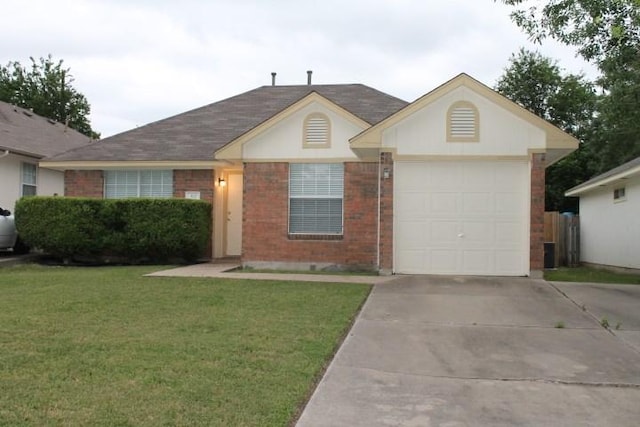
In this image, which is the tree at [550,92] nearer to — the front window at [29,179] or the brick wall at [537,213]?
the brick wall at [537,213]

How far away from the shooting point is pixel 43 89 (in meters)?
40.8

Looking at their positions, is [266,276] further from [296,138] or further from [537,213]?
[537,213]

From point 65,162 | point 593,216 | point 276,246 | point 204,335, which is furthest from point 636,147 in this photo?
point 204,335

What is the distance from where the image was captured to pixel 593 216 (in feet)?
60.4

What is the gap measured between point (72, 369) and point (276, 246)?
882 cm

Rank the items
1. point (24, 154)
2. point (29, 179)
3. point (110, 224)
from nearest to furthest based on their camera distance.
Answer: point (110, 224) → point (24, 154) → point (29, 179)

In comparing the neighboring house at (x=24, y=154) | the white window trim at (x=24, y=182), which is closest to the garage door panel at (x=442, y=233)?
the neighboring house at (x=24, y=154)

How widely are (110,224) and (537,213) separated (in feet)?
33.9

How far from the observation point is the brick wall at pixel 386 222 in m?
12.2

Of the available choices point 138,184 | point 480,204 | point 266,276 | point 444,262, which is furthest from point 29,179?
point 480,204

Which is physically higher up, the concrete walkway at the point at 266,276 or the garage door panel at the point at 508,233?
the garage door panel at the point at 508,233

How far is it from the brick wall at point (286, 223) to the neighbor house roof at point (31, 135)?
27.8 feet

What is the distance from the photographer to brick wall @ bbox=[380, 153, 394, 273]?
39.9ft

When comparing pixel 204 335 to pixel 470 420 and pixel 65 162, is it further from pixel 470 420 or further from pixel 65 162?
pixel 65 162
